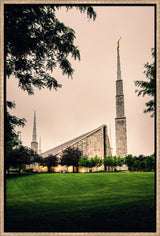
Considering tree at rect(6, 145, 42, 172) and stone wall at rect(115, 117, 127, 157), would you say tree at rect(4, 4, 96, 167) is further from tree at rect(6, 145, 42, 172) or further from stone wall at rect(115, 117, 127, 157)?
stone wall at rect(115, 117, 127, 157)

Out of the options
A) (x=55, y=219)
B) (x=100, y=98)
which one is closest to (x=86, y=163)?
(x=100, y=98)

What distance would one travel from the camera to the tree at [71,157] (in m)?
25.0

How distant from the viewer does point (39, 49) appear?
5.98m

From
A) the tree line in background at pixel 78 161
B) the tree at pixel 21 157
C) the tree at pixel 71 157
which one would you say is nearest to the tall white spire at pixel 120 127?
the tree line in background at pixel 78 161

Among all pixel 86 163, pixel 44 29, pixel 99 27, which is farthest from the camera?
pixel 86 163

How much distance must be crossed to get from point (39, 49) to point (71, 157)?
20761 millimetres

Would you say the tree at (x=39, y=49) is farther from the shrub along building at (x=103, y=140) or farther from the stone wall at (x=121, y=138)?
the stone wall at (x=121, y=138)

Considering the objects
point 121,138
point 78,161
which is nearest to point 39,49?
point 78,161

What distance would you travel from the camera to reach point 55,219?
4.20 m

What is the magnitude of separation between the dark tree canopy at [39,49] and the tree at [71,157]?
797 inches

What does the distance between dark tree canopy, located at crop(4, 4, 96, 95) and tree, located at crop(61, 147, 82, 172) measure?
2025 cm

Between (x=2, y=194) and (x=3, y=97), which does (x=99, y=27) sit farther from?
(x=2, y=194)

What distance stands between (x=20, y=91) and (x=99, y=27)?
10.2 feet

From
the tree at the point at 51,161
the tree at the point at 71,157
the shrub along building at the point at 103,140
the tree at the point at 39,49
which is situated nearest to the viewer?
the tree at the point at 39,49
